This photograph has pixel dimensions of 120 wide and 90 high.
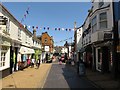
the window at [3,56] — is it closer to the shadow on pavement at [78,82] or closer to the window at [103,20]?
the shadow on pavement at [78,82]

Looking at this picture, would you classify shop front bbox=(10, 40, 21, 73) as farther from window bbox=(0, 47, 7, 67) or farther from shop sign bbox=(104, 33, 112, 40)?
shop sign bbox=(104, 33, 112, 40)

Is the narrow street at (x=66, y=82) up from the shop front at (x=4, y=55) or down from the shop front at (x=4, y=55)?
down

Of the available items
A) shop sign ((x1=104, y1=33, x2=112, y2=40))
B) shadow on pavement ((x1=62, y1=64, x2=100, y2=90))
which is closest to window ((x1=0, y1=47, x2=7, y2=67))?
shadow on pavement ((x1=62, y1=64, x2=100, y2=90))

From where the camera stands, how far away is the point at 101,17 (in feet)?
68.9

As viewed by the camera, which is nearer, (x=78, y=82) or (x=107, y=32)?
(x=78, y=82)

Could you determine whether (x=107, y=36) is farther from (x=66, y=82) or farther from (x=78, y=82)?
(x=66, y=82)

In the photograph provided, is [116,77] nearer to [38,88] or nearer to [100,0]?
[38,88]

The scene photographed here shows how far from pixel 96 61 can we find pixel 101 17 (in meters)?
6.12

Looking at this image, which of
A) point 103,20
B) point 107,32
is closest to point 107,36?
point 107,32

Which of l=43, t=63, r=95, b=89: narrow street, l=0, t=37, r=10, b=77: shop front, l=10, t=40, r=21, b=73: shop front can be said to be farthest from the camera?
l=10, t=40, r=21, b=73: shop front

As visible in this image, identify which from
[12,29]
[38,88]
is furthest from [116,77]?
[12,29]

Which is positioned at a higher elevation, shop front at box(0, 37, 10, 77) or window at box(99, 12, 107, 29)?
window at box(99, 12, 107, 29)

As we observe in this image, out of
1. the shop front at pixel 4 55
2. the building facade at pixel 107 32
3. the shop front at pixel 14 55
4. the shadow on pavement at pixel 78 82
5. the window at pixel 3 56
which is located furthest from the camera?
the shop front at pixel 14 55

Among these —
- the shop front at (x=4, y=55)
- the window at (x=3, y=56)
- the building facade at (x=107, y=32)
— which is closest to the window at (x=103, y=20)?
the building facade at (x=107, y=32)
